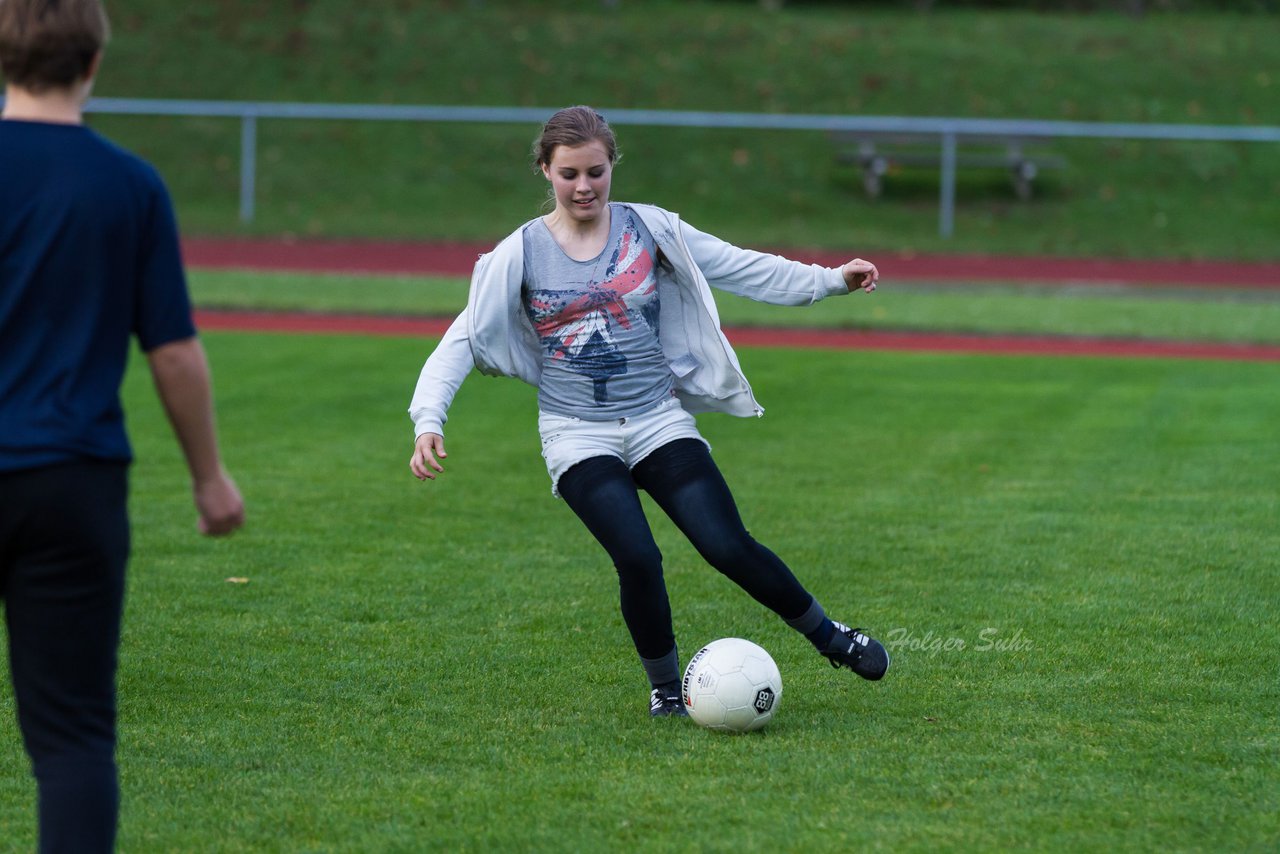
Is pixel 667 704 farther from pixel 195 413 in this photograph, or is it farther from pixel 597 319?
pixel 195 413

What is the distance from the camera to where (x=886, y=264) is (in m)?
22.5

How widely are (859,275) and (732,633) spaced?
1.64 meters

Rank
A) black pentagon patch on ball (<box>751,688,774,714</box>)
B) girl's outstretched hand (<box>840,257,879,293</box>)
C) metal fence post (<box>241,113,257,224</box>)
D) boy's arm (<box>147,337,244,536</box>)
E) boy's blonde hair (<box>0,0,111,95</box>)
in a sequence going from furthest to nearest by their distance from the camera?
metal fence post (<box>241,113,257,224</box>), girl's outstretched hand (<box>840,257,879,293</box>), black pentagon patch on ball (<box>751,688,774,714</box>), boy's arm (<box>147,337,244,536</box>), boy's blonde hair (<box>0,0,111,95</box>)

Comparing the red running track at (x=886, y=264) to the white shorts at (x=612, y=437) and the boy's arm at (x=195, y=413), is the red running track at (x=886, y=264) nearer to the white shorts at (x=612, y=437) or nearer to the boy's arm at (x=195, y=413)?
the white shorts at (x=612, y=437)

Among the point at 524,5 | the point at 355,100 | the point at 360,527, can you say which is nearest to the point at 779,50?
the point at 524,5

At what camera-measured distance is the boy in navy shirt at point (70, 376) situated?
2.85 metres

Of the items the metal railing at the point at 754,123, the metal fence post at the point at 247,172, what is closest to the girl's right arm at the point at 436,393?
the metal railing at the point at 754,123

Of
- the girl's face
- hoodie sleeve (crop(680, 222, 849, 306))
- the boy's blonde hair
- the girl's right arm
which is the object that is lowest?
the girl's right arm

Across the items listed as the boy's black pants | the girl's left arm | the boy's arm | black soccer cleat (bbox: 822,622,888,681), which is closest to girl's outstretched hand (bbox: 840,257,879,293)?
the girl's left arm

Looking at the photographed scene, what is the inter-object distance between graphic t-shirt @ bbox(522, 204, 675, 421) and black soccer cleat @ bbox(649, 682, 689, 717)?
2.79 ft

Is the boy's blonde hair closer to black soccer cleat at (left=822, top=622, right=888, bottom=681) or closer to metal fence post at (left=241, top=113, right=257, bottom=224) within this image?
black soccer cleat at (left=822, top=622, right=888, bottom=681)

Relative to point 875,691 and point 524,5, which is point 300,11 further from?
point 875,691

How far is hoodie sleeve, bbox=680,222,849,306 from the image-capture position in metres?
4.99

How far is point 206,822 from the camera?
4004 millimetres
